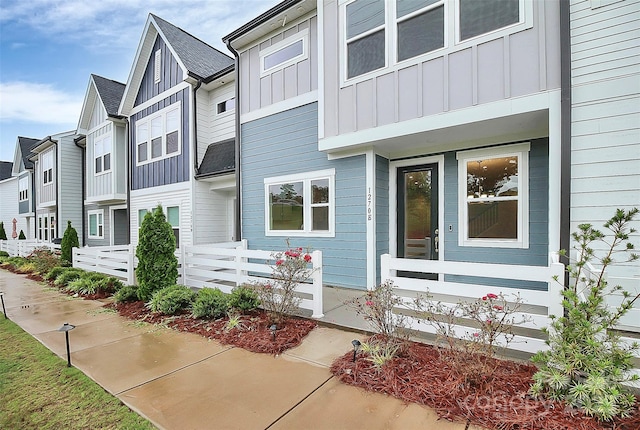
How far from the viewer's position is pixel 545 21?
3973 mm

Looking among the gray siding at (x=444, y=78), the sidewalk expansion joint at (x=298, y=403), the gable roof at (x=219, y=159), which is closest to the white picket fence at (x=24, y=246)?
the gable roof at (x=219, y=159)

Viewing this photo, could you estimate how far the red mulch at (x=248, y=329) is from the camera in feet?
12.3

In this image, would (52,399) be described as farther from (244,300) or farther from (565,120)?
(565,120)

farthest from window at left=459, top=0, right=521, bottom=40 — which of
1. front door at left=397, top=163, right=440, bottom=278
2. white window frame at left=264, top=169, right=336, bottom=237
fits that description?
white window frame at left=264, top=169, right=336, bottom=237

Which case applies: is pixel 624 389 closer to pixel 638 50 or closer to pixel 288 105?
pixel 638 50

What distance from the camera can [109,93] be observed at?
12773mm

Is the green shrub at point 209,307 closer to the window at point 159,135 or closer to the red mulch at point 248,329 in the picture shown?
the red mulch at point 248,329

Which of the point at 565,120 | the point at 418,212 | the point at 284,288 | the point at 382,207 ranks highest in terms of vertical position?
the point at 565,120

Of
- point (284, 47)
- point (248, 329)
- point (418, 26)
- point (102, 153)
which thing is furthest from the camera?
point (102, 153)

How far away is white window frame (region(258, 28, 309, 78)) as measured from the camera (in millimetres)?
6812

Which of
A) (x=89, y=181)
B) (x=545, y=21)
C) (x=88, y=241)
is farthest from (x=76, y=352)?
(x=88, y=241)

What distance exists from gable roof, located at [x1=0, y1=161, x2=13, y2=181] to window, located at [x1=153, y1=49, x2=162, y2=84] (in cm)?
2558

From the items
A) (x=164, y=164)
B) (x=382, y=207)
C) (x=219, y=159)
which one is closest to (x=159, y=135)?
(x=164, y=164)

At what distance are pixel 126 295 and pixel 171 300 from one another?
1.57 metres
